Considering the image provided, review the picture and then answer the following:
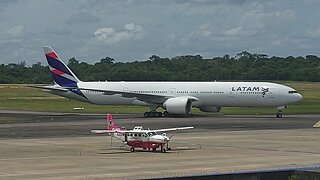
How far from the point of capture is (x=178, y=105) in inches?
3140

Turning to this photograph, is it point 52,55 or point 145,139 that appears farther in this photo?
point 52,55

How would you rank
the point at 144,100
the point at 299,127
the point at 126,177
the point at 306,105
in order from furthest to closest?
the point at 306,105 → the point at 144,100 → the point at 299,127 → the point at 126,177

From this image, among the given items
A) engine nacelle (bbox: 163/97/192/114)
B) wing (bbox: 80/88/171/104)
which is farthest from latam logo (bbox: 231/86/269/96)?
wing (bbox: 80/88/171/104)

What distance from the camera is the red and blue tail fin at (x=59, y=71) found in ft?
290

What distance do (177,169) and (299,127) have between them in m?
32.5

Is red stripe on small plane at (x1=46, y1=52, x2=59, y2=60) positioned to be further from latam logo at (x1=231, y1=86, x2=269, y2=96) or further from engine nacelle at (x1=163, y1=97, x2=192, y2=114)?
latam logo at (x1=231, y1=86, x2=269, y2=96)

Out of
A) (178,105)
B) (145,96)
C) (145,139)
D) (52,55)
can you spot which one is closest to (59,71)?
(52,55)

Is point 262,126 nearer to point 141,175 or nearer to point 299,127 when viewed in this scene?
point 299,127

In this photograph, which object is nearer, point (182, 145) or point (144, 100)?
point (182, 145)

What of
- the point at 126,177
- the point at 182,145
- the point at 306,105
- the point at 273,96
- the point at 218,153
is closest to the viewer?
the point at 126,177

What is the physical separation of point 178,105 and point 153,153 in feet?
131

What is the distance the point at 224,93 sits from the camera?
80.0m

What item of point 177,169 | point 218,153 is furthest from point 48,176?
point 218,153

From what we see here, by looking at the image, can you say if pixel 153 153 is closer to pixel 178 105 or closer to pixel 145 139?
pixel 145 139
